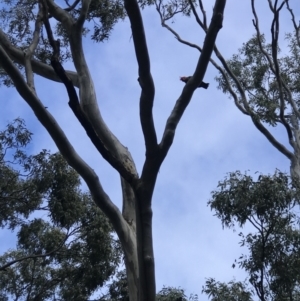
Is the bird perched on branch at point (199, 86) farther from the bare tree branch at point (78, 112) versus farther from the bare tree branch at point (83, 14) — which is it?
the bare tree branch at point (83, 14)

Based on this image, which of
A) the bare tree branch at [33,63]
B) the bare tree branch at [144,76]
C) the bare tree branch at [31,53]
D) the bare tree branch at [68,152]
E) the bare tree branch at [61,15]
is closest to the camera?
the bare tree branch at [144,76]

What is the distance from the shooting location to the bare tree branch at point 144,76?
5539 mm

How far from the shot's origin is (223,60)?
12609mm

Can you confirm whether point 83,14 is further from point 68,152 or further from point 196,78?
point 196,78

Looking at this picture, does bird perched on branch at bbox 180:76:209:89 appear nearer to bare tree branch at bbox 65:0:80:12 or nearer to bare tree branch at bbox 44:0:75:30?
bare tree branch at bbox 44:0:75:30

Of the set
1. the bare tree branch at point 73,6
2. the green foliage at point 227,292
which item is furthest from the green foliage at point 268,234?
the bare tree branch at point 73,6

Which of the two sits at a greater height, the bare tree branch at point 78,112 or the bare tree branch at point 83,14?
the bare tree branch at point 83,14

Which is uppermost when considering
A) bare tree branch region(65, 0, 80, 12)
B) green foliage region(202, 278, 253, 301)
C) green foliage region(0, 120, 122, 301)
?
bare tree branch region(65, 0, 80, 12)

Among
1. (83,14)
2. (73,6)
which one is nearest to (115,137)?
(83,14)

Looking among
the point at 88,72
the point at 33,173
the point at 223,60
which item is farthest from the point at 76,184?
the point at 223,60

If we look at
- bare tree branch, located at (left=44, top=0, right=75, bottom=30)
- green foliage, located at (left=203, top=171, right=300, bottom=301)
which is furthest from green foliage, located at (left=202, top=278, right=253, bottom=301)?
bare tree branch, located at (left=44, top=0, right=75, bottom=30)

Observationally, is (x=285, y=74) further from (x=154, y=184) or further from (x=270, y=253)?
(x=154, y=184)

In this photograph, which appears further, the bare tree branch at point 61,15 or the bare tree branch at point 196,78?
the bare tree branch at point 61,15

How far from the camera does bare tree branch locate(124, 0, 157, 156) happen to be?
5.54 metres
